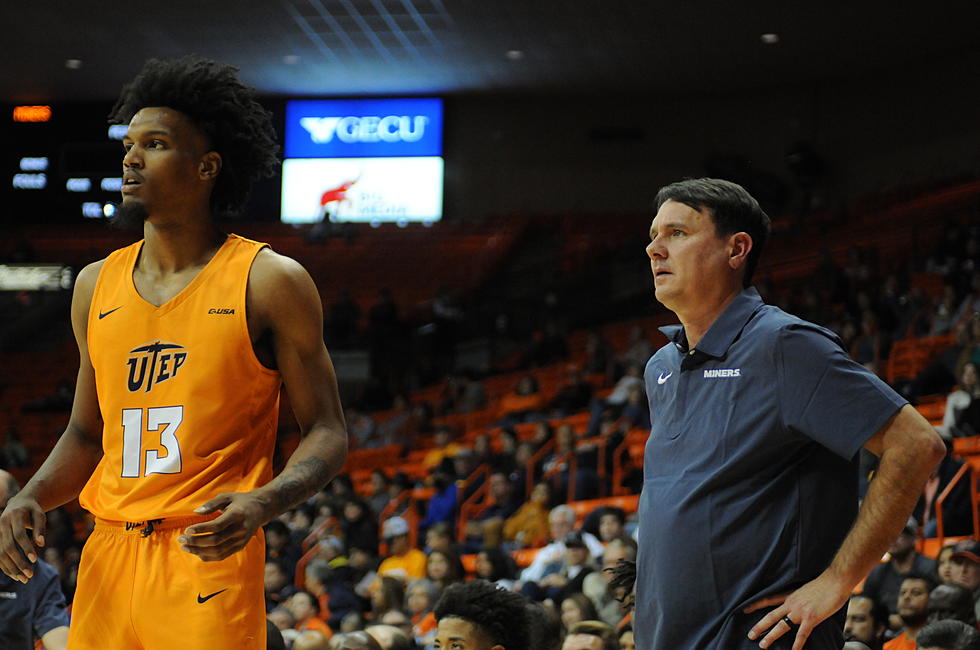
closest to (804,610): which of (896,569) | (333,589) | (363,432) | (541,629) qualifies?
(541,629)

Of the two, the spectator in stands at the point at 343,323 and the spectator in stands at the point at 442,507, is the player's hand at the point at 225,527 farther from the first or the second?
the spectator in stands at the point at 343,323

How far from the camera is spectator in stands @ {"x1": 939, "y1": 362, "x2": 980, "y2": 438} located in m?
9.55

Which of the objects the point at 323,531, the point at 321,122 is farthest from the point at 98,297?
the point at 321,122

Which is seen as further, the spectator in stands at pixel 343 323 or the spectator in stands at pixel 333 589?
the spectator in stands at pixel 343 323

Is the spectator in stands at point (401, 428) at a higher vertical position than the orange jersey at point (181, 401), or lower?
lower

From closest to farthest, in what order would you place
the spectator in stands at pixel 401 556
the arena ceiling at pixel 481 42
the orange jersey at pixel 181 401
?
the orange jersey at pixel 181 401 → the spectator in stands at pixel 401 556 → the arena ceiling at pixel 481 42

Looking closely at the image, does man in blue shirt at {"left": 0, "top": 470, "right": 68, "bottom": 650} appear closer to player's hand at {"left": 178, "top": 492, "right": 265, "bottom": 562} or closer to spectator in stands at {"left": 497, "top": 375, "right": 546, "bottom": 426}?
player's hand at {"left": 178, "top": 492, "right": 265, "bottom": 562}

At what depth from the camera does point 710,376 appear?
8.87 ft

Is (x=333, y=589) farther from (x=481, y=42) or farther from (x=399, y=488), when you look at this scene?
(x=481, y=42)

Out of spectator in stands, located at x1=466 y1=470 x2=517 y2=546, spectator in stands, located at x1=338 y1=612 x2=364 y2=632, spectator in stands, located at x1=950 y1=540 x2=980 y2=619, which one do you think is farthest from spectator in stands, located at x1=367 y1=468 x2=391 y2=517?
spectator in stands, located at x1=950 y1=540 x2=980 y2=619

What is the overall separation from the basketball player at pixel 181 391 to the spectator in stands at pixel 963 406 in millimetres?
7755

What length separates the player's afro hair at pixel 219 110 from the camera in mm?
2836

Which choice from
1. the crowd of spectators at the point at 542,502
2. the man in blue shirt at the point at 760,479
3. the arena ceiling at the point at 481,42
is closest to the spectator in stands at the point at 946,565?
the crowd of spectators at the point at 542,502

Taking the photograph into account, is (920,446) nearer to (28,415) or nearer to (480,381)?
(480,381)
